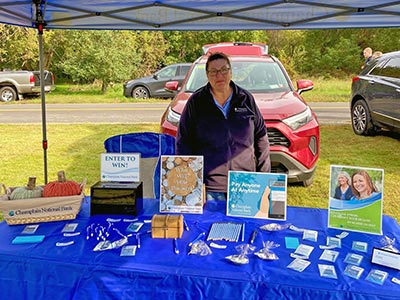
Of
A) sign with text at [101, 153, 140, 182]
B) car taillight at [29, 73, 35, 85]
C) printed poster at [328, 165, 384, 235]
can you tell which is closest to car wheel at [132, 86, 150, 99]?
car taillight at [29, 73, 35, 85]

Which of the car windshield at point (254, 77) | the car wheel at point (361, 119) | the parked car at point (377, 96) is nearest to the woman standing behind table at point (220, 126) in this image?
the car windshield at point (254, 77)

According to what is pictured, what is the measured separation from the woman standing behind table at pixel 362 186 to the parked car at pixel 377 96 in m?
5.32

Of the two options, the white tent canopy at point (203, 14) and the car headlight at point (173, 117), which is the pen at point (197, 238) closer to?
the white tent canopy at point (203, 14)

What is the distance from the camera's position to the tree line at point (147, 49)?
16531 millimetres

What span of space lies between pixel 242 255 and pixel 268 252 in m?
0.11

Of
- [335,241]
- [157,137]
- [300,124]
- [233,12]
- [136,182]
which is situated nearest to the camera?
[335,241]

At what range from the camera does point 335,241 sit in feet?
5.55

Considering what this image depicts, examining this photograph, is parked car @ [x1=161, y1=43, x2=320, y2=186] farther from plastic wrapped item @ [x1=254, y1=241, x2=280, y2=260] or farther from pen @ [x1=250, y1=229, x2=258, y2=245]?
plastic wrapped item @ [x1=254, y1=241, x2=280, y2=260]

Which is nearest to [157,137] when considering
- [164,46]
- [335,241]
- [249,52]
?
[335,241]

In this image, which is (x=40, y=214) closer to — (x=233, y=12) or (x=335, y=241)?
(x=335, y=241)

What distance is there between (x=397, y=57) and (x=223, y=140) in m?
5.62

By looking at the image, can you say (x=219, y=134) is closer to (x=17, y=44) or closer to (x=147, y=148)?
(x=147, y=148)

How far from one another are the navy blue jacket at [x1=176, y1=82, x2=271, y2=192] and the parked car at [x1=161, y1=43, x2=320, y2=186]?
1.53 metres

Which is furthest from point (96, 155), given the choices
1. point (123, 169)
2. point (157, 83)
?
point (157, 83)
